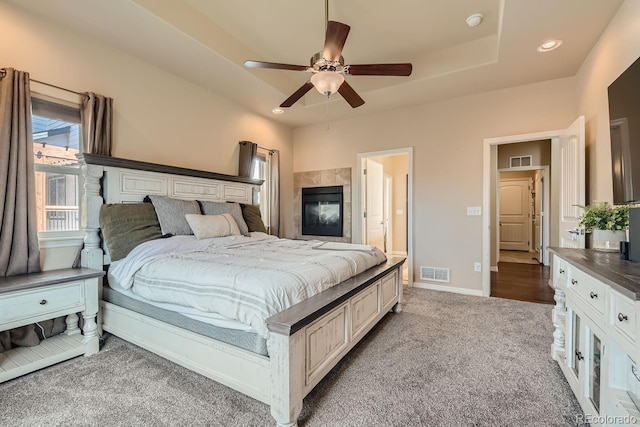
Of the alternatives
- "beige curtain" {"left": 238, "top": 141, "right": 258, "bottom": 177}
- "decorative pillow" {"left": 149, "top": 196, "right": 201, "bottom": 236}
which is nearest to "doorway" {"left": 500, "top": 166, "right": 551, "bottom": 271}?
"beige curtain" {"left": 238, "top": 141, "right": 258, "bottom": 177}

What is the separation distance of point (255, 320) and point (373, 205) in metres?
3.93

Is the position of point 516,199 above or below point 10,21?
below

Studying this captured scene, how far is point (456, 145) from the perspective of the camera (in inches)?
157

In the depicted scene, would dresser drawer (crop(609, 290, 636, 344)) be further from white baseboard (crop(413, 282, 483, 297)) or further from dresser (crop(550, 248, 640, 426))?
white baseboard (crop(413, 282, 483, 297))

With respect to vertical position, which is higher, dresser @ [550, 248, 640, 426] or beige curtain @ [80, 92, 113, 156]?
beige curtain @ [80, 92, 113, 156]

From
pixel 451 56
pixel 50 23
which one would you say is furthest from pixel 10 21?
pixel 451 56

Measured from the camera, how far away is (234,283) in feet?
5.32

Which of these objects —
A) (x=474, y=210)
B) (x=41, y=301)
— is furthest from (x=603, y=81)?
(x=41, y=301)

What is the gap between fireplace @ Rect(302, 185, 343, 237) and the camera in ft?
16.2

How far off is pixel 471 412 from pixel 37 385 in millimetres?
2635

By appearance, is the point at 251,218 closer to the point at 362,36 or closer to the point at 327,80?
the point at 327,80

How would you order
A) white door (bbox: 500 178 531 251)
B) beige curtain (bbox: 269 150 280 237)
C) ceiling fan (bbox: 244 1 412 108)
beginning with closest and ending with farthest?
1. ceiling fan (bbox: 244 1 412 108)
2. beige curtain (bbox: 269 150 280 237)
3. white door (bbox: 500 178 531 251)

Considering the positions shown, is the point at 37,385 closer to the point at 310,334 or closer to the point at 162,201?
the point at 162,201

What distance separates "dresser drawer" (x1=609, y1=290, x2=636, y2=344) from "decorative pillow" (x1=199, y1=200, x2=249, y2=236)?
3.07 m
